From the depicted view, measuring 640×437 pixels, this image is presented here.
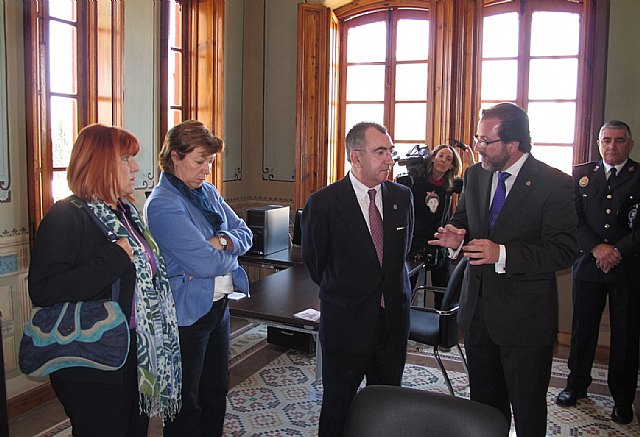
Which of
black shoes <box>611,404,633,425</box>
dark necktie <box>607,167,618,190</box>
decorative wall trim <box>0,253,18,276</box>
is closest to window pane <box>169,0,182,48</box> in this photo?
decorative wall trim <box>0,253,18,276</box>

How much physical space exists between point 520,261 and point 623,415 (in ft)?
6.16

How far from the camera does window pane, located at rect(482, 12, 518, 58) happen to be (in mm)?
5461

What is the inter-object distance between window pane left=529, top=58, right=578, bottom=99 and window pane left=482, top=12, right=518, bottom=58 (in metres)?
0.24

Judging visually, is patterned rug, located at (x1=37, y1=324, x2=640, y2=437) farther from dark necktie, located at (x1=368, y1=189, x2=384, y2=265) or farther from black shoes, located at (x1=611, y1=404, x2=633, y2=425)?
dark necktie, located at (x1=368, y1=189, x2=384, y2=265)

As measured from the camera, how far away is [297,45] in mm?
5926

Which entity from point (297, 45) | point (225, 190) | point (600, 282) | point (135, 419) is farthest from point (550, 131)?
point (135, 419)

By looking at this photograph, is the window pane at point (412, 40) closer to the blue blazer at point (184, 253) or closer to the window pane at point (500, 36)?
the window pane at point (500, 36)

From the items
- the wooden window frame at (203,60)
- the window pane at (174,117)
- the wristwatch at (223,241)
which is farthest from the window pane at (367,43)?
the wristwatch at (223,241)

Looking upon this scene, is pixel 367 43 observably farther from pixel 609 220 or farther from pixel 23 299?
pixel 23 299

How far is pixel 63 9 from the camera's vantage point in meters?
4.05

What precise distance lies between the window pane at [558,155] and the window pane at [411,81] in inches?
45.3

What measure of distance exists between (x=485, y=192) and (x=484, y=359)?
2.21 ft

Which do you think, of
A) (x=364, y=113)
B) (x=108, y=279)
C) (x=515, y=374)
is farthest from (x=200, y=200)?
(x=364, y=113)

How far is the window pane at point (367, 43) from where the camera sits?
5.96 m
